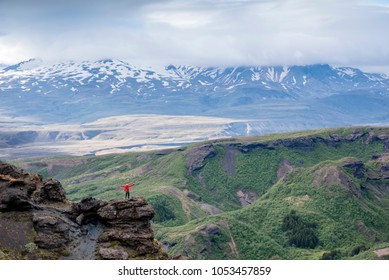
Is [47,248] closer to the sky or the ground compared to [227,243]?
closer to the sky

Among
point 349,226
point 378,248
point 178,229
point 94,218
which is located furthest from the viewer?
point 349,226

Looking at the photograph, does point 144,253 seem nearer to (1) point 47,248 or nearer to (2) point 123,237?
(2) point 123,237

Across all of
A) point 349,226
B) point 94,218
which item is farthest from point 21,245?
point 349,226

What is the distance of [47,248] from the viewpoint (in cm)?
5212

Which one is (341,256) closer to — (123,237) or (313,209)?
(313,209)

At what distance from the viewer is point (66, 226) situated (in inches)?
2140

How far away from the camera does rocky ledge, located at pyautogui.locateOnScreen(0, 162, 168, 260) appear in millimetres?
52062

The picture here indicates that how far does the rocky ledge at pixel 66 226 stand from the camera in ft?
171

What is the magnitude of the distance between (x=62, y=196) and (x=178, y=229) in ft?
374

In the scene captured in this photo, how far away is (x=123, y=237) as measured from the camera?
5419 centimetres

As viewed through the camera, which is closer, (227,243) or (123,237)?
(123,237)

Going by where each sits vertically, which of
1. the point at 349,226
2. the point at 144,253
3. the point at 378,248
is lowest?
the point at 349,226
